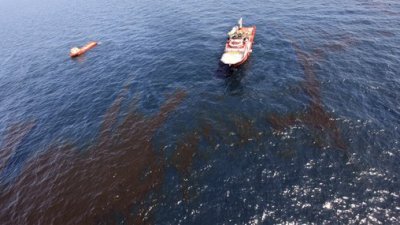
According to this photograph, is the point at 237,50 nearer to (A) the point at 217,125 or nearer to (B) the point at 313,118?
(A) the point at 217,125

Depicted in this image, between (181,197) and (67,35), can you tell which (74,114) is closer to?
(181,197)

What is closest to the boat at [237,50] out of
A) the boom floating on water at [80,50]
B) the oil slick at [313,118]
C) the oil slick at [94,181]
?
the oil slick at [313,118]

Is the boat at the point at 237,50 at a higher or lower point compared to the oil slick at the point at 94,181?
higher

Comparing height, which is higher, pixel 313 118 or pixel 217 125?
pixel 313 118

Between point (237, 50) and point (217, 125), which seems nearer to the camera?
point (217, 125)

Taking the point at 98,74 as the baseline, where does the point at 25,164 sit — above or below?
below

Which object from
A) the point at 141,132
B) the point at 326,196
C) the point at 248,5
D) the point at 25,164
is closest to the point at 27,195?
the point at 25,164

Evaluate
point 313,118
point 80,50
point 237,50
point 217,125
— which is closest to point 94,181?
point 217,125

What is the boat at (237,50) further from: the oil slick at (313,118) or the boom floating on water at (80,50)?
the boom floating on water at (80,50)

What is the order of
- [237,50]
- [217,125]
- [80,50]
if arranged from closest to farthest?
[217,125], [237,50], [80,50]
